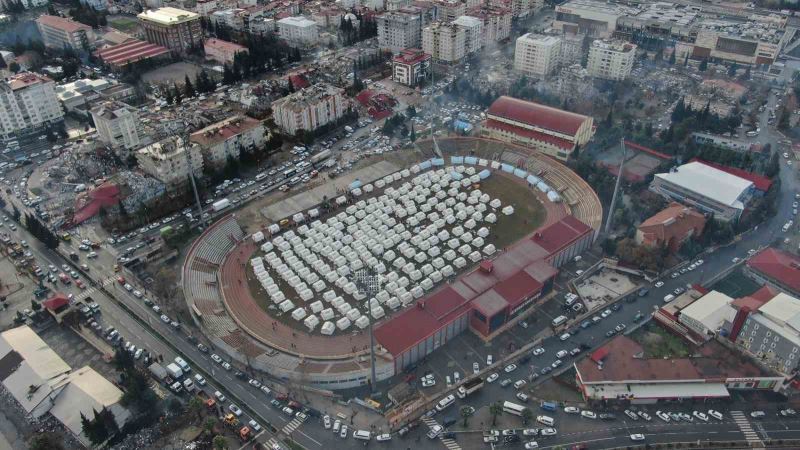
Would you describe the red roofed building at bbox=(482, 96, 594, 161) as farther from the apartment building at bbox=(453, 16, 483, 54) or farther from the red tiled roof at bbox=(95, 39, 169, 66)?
the red tiled roof at bbox=(95, 39, 169, 66)

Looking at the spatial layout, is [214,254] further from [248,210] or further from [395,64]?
[395,64]

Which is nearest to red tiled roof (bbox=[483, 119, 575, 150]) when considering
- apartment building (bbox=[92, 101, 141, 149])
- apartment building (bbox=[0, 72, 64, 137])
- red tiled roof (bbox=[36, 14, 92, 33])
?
apartment building (bbox=[92, 101, 141, 149])

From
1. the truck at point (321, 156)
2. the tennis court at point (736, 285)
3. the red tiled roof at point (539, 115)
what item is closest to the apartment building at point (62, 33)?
the truck at point (321, 156)

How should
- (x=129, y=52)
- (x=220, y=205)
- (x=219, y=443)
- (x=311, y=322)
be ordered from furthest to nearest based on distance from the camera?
(x=129, y=52)
(x=220, y=205)
(x=311, y=322)
(x=219, y=443)

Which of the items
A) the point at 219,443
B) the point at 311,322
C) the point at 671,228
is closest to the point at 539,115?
the point at 671,228

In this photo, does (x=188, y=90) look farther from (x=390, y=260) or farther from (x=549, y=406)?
(x=549, y=406)

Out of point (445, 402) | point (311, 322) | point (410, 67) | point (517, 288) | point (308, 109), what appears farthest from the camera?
point (410, 67)
